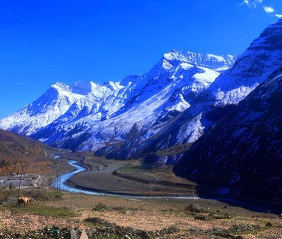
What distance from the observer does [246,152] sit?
463 ft

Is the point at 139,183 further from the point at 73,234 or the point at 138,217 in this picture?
the point at 73,234

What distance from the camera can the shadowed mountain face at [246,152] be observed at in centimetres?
11900

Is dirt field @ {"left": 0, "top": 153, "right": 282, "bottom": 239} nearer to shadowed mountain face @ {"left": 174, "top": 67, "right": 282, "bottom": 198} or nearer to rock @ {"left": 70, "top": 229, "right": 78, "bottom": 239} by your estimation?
rock @ {"left": 70, "top": 229, "right": 78, "bottom": 239}

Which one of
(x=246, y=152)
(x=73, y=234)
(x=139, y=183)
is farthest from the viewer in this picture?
(x=139, y=183)

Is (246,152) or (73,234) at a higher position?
(246,152)

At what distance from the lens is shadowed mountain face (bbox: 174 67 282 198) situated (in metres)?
119

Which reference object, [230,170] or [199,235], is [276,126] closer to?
[230,170]

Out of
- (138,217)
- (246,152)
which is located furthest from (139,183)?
(138,217)

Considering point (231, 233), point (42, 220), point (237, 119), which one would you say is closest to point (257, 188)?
point (237, 119)

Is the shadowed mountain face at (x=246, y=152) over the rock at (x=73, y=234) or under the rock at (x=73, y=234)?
over

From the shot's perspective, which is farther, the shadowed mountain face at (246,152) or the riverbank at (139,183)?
the riverbank at (139,183)

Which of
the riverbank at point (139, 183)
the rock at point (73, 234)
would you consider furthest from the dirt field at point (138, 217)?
the rock at point (73, 234)

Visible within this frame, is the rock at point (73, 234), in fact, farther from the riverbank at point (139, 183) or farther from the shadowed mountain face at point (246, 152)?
the riverbank at point (139, 183)

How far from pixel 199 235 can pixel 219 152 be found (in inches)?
4944
